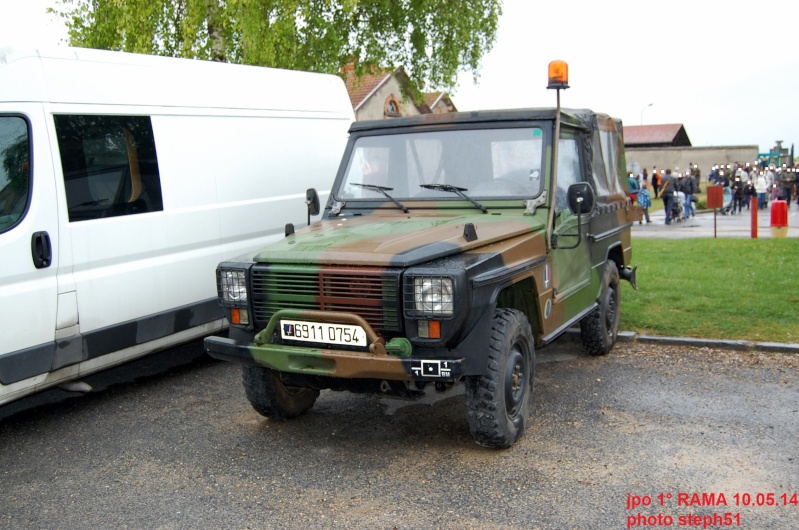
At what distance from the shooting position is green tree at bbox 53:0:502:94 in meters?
14.6

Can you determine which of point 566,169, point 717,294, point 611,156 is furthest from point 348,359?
point 717,294

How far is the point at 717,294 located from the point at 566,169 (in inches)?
166

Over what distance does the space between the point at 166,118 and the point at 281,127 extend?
1.51m

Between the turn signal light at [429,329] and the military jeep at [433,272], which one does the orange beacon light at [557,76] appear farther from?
the turn signal light at [429,329]

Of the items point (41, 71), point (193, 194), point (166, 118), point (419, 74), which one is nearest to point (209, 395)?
point (193, 194)

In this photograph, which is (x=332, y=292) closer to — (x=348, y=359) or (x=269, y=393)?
(x=348, y=359)

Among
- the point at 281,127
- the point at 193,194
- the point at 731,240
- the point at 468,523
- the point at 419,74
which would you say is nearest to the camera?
the point at 468,523

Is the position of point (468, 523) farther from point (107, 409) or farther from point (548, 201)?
point (107, 409)

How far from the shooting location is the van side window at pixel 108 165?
19.5 feet

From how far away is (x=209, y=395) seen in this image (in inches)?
263

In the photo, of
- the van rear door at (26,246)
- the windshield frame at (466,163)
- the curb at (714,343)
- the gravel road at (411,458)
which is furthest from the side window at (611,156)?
the van rear door at (26,246)

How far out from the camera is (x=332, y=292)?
4848mm

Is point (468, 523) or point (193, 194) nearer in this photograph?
point (468, 523)

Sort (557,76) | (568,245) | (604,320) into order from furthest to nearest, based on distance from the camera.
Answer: (604,320) < (568,245) < (557,76)
